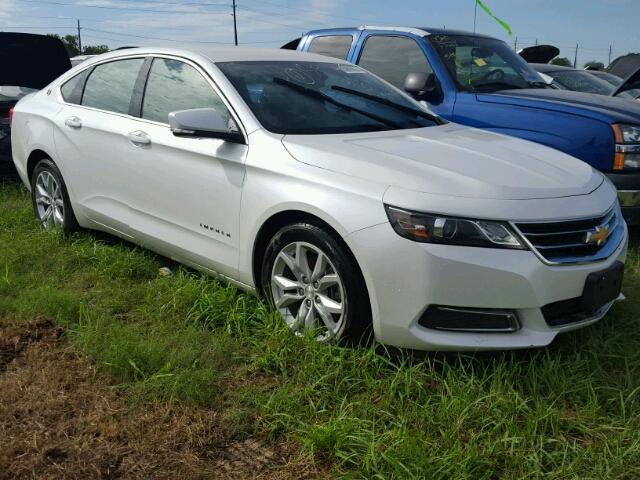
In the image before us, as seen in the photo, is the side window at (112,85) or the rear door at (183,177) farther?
the side window at (112,85)

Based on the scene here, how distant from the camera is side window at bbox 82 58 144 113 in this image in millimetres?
4480

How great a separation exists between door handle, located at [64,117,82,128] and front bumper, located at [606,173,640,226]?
360cm

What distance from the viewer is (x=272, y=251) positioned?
3.41 meters

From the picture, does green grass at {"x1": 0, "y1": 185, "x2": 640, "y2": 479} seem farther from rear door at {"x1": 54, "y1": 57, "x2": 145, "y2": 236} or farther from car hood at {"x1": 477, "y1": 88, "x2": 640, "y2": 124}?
car hood at {"x1": 477, "y1": 88, "x2": 640, "y2": 124}

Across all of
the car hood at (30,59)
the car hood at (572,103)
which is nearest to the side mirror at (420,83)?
the car hood at (572,103)

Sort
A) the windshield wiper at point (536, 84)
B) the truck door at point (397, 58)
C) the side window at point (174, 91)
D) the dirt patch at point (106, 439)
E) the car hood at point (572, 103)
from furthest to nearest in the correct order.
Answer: the windshield wiper at point (536, 84), the truck door at point (397, 58), the car hood at point (572, 103), the side window at point (174, 91), the dirt patch at point (106, 439)

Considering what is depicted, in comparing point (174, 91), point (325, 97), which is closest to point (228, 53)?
point (174, 91)

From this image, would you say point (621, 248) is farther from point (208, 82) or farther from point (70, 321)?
point (70, 321)

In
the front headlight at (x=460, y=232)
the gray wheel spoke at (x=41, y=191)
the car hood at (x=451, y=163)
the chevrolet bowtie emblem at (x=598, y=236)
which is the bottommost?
the gray wheel spoke at (x=41, y=191)

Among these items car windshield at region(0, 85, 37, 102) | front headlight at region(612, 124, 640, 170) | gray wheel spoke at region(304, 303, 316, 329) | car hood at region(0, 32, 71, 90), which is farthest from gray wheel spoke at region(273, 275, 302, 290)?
car hood at region(0, 32, 71, 90)

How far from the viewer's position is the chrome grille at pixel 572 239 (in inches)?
114

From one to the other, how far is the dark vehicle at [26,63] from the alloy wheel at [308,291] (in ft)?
14.3

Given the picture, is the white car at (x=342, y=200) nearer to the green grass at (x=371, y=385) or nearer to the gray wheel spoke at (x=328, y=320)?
the gray wheel spoke at (x=328, y=320)

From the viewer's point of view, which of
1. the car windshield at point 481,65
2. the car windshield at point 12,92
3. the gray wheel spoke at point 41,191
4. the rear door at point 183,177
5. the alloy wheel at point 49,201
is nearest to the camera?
the rear door at point 183,177
